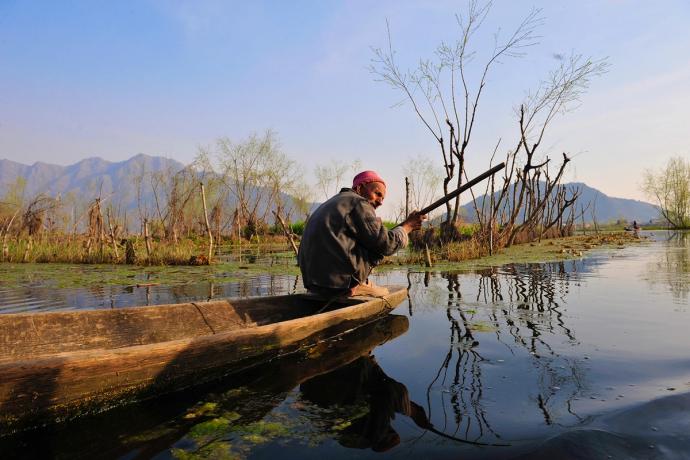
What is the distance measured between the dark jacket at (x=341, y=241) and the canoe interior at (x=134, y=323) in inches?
12.4

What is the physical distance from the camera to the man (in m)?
4.09

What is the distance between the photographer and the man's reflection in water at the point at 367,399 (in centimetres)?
216

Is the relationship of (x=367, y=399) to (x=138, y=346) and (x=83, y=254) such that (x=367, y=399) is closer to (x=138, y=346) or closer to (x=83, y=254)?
(x=138, y=346)

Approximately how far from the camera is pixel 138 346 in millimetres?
2441

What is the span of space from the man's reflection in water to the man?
943 millimetres

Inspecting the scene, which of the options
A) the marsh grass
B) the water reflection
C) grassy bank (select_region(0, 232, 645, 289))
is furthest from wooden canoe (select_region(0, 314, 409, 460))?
the marsh grass

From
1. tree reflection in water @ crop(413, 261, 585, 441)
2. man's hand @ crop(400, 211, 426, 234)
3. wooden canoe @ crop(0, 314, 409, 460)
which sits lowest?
wooden canoe @ crop(0, 314, 409, 460)

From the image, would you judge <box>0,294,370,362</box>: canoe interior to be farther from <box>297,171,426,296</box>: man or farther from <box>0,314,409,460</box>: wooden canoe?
<box>0,314,409,460</box>: wooden canoe

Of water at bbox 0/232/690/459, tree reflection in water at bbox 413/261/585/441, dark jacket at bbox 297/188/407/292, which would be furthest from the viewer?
dark jacket at bbox 297/188/407/292

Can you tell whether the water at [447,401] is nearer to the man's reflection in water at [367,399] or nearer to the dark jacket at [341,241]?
the man's reflection in water at [367,399]

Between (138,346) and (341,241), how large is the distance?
2.05m

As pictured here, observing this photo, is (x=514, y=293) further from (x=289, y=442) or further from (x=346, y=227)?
(x=289, y=442)

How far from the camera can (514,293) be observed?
666 centimetres

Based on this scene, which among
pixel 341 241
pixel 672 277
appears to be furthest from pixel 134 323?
pixel 672 277
